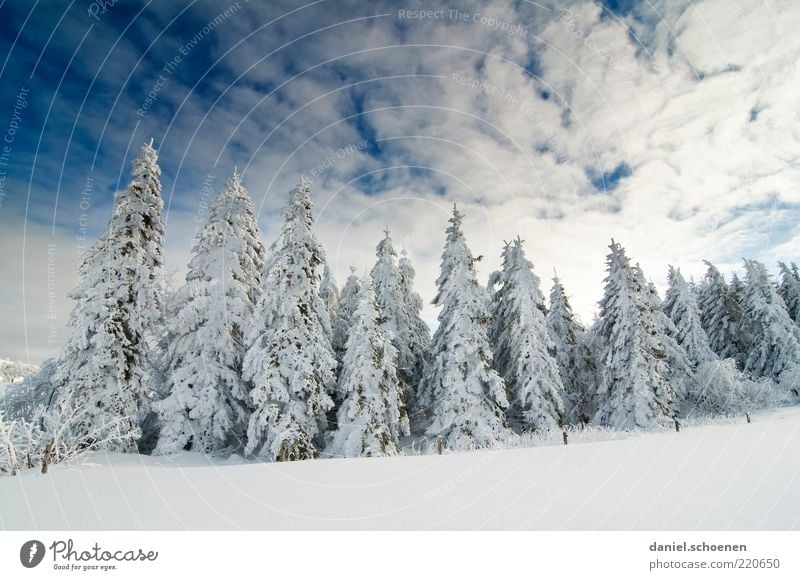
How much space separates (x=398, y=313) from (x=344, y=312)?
15.4 feet

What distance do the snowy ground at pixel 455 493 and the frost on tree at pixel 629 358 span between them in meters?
15.8

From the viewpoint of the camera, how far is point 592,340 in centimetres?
3042

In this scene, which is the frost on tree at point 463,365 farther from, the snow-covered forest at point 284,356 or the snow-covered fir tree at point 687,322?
the snow-covered fir tree at point 687,322

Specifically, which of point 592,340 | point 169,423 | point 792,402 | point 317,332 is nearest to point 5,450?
point 169,423

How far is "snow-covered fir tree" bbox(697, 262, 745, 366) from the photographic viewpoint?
38.3m

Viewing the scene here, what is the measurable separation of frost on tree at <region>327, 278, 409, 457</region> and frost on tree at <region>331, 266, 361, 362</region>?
530 cm

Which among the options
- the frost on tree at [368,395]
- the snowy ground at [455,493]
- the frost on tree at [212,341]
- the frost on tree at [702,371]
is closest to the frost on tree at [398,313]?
the frost on tree at [368,395]

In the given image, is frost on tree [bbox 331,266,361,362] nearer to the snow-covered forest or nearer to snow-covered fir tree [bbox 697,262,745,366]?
the snow-covered forest

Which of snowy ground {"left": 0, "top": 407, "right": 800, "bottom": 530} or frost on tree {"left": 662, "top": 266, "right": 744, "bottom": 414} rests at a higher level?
frost on tree {"left": 662, "top": 266, "right": 744, "bottom": 414}

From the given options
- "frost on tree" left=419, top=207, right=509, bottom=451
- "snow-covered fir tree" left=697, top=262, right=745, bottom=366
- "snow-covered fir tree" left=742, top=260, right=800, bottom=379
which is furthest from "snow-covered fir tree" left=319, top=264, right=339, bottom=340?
"snow-covered fir tree" left=742, top=260, right=800, bottom=379

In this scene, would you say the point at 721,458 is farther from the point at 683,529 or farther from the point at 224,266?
the point at 224,266

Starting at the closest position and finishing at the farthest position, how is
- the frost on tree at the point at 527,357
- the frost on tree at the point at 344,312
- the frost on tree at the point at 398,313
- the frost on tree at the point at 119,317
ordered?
the frost on tree at the point at 119,317, the frost on tree at the point at 527,357, the frost on tree at the point at 344,312, the frost on tree at the point at 398,313

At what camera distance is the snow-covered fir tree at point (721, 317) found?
3834 centimetres
